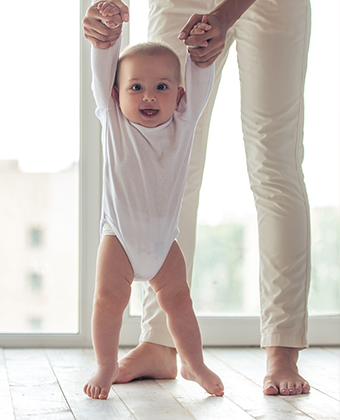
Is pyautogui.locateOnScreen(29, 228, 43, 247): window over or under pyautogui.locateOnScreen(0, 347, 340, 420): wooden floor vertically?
over

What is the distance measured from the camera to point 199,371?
1264 millimetres

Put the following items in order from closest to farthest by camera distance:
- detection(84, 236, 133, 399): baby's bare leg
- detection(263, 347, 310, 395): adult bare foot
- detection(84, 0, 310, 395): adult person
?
detection(84, 236, 133, 399): baby's bare leg < detection(263, 347, 310, 395): adult bare foot < detection(84, 0, 310, 395): adult person

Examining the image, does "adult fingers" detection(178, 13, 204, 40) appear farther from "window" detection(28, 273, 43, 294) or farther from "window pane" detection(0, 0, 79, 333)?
"window" detection(28, 273, 43, 294)

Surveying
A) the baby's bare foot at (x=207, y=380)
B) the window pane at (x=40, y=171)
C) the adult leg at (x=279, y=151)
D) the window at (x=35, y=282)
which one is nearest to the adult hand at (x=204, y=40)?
the adult leg at (x=279, y=151)

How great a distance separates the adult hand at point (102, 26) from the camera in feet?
3.60

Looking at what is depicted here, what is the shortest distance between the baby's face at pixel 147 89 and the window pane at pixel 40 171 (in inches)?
31.3

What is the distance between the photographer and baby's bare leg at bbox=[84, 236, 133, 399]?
118 cm

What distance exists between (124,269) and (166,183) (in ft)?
0.64

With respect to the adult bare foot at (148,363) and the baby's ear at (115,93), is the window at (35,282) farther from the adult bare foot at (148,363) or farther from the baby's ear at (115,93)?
Result: the baby's ear at (115,93)

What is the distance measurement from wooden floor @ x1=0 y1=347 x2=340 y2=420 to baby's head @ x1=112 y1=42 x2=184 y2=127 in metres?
0.56

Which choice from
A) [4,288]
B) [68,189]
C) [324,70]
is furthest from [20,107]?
[324,70]

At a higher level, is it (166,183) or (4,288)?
(166,183)

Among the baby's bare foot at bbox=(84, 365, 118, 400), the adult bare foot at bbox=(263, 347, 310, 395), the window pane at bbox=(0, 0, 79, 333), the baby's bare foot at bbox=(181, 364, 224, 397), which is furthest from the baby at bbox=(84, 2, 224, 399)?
the window pane at bbox=(0, 0, 79, 333)

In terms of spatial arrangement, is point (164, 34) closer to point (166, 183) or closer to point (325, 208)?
point (166, 183)
